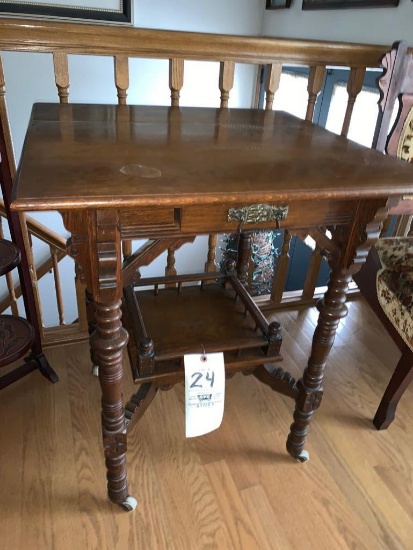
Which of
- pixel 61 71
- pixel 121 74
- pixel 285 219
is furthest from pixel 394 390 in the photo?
pixel 61 71

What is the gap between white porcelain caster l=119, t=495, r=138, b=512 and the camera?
1.17 metres

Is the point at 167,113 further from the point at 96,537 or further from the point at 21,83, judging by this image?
the point at 21,83

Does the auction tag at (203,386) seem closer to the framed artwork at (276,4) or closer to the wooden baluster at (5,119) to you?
the wooden baluster at (5,119)

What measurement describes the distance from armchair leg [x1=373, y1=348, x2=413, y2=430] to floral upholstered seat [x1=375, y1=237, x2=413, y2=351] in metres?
0.10

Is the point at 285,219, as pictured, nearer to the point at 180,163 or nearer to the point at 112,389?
the point at 180,163

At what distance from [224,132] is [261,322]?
0.52m

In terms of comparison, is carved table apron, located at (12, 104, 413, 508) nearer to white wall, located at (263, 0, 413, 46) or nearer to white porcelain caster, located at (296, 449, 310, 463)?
white porcelain caster, located at (296, 449, 310, 463)

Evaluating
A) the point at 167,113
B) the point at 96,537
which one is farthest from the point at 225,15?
the point at 96,537

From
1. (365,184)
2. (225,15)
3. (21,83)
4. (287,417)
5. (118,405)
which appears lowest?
(287,417)

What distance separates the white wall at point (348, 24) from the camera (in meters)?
1.98

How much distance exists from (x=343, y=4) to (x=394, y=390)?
2023 millimetres

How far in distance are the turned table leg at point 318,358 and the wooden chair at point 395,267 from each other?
275mm

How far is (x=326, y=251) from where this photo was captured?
104 centimetres

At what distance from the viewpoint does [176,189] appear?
2.50 ft
